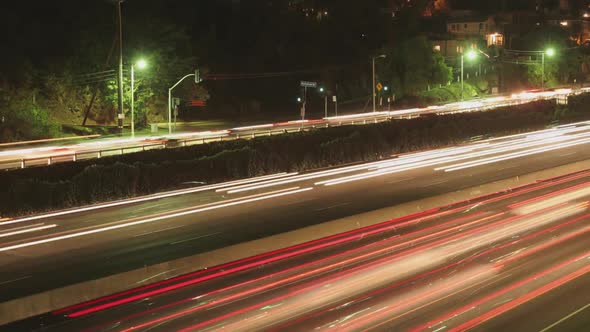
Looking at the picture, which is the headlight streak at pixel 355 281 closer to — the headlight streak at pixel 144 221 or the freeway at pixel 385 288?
the freeway at pixel 385 288

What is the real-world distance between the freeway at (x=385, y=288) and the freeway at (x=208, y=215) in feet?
8.06

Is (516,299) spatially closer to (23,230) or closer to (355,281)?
(355,281)

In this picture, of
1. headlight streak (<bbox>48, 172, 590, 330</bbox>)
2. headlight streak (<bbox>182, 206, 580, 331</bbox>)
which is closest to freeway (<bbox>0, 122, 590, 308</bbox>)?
headlight streak (<bbox>48, 172, 590, 330</bbox>)

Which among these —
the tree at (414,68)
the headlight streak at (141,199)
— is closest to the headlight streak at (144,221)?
the headlight streak at (141,199)

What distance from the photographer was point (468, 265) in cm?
1406

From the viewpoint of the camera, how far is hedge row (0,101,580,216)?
2391 cm

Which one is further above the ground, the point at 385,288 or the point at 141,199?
the point at 141,199

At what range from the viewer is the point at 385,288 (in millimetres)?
12500

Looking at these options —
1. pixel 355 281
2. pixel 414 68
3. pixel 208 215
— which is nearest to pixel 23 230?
pixel 208 215

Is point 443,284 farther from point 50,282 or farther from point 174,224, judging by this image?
point 174,224

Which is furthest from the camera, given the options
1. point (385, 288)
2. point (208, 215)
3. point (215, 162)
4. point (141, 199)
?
point (215, 162)

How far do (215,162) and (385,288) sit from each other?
17.4 metres

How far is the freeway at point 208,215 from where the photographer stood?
15.6m

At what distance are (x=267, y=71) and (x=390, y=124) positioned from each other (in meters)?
53.1
